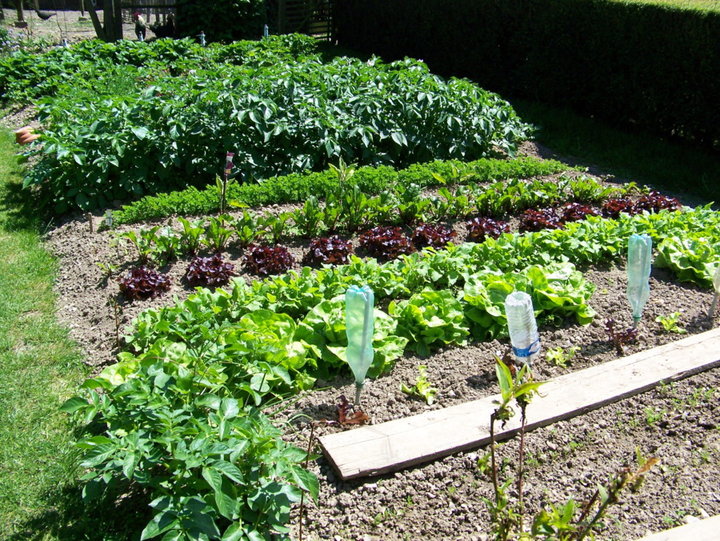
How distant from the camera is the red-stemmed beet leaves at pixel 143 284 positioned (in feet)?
15.1

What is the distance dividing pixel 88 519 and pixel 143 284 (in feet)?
6.52

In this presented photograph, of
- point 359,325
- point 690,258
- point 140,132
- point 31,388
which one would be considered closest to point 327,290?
point 359,325

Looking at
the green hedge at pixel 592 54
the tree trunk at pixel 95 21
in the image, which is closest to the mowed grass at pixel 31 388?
the green hedge at pixel 592 54

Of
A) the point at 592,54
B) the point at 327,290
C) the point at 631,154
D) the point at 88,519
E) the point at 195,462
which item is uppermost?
the point at 592,54

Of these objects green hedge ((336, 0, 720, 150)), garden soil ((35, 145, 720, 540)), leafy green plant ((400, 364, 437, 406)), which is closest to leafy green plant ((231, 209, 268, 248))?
garden soil ((35, 145, 720, 540))

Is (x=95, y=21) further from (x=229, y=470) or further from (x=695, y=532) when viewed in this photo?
(x=695, y=532)

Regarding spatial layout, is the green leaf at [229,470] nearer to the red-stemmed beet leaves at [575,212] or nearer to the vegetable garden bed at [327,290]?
the vegetable garden bed at [327,290]

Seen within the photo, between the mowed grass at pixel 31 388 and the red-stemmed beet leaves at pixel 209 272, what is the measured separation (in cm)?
91

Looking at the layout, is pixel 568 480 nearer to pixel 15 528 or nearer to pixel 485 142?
pixel 15 528

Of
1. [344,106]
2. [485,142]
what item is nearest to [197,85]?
[344,106]

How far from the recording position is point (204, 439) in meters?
2.56

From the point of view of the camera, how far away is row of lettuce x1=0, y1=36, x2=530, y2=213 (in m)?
6.29

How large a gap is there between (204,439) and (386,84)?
19.6 feet

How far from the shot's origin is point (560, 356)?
394 cm
